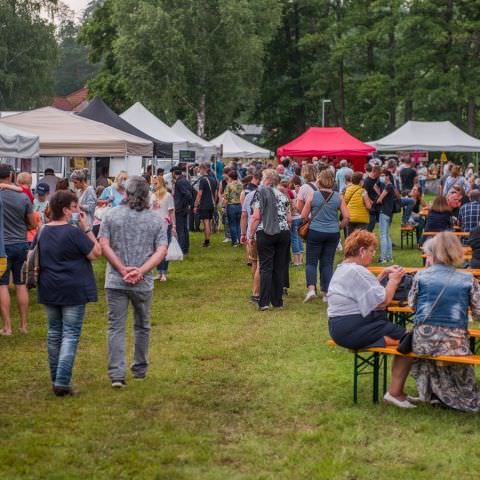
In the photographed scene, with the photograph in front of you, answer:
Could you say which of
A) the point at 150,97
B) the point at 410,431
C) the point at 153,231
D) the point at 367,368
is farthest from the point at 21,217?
the point at 150,97

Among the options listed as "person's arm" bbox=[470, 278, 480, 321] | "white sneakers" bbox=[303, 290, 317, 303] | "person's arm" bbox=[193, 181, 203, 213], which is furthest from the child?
"person's arm" bbox=[193, 181, 203, 213]

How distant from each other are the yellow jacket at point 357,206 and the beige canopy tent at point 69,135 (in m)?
4.20

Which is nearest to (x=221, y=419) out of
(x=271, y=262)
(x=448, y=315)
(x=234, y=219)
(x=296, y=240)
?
(x=448, y=315)

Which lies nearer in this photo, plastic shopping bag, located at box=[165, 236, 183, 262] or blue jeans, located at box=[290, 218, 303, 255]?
plastic shopping bag, located at box=[165, 236, 183, 262]

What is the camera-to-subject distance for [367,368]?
932cm

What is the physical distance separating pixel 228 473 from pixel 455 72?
48.1m

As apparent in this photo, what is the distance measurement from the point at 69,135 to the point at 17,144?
148 inches

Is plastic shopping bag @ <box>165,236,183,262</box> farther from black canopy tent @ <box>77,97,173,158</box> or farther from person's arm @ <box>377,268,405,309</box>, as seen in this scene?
black canopy tent @ <box>77,97,173,158</box>

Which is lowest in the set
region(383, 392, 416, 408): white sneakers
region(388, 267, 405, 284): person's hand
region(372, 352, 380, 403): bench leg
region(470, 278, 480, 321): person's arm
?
region(383, 392, 416, 408): white sneakers

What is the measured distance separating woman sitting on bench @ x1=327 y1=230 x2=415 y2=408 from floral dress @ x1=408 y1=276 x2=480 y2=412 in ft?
0.50

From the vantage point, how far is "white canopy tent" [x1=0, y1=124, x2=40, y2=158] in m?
14.3

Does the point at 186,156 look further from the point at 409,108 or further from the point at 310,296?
the point at 409,108

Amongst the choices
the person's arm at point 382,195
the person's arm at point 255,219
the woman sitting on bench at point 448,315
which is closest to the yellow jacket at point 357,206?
the person's arm at point 382,195

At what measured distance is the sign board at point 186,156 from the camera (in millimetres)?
31500
